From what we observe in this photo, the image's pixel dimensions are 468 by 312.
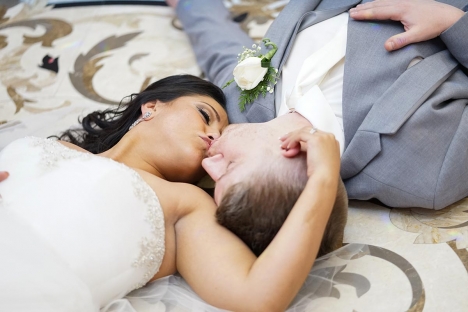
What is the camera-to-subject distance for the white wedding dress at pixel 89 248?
107 cm

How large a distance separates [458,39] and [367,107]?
1.01 ft

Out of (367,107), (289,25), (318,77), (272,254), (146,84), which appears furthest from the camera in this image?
(146,84)

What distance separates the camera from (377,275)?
122 cm

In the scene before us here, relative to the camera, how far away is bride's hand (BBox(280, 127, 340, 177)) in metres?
1.12

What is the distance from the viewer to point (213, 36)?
212 cm

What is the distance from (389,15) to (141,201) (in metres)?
0.86

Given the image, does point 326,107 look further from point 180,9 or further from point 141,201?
point 180,9

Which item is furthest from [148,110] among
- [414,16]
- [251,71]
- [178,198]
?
[414,16]

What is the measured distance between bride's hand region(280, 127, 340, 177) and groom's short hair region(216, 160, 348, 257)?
0.04 meters

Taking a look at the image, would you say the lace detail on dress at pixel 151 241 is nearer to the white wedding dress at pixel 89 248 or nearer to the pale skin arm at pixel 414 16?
the white wedding dress at pixel 89 248

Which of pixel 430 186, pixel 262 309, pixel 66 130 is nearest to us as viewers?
pixel 262 309

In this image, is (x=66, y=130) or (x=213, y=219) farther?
(x=66, y=130)

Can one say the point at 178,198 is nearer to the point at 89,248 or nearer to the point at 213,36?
the point at 89,248

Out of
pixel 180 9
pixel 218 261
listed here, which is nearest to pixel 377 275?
pixel 218 261
